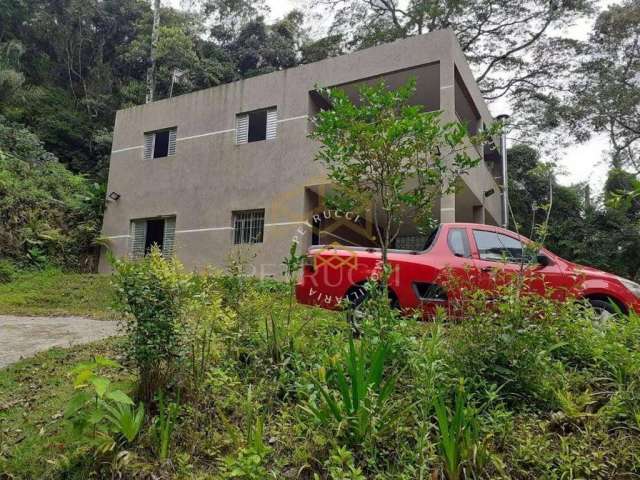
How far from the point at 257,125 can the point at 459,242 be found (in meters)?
8.43

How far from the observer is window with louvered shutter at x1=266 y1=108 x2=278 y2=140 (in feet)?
42.4

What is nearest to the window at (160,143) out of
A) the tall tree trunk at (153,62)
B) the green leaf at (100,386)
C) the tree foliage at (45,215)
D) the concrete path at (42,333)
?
the tree foliage at (45,215)

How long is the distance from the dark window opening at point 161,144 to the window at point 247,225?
3.72 meters

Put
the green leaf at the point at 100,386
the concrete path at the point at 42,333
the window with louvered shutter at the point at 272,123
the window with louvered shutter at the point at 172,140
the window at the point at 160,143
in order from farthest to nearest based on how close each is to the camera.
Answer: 1. the window at the point at 160,143
2. the window with louvered shutter at the point at 172,140
3. the window with louvered shutter at the point at 272,123
4. the concrete path at the point at 42,333
5. the green leaf at the point at 100,386

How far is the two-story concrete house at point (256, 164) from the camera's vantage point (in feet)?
38.5

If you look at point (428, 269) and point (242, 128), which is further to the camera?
point (242, 128)

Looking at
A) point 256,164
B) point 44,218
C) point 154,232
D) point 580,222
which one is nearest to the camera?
point 256,164

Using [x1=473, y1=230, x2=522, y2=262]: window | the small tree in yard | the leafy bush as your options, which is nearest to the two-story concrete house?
[x1=473, y1=230, x2=522, y2=262]: window

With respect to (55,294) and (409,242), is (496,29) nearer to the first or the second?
(409,242)

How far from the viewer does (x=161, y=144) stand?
1491cm

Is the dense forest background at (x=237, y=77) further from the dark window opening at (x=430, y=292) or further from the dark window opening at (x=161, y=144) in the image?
the dark window opening at (x=430, y=292)

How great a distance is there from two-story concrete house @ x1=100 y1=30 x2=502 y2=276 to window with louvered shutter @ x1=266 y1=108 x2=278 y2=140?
35mm

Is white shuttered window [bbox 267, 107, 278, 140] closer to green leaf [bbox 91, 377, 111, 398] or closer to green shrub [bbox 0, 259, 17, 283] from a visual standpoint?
green shrub [bbox 0, 259, 17, 283]

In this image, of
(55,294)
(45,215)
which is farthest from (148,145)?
(55,294)
